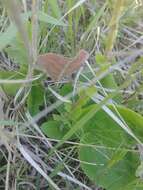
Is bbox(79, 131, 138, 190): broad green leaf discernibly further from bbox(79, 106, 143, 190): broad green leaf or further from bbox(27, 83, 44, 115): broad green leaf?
bbox(27, 83, 44, 115): broad green leaf

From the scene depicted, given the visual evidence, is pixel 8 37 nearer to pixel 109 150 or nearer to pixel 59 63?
pixel 59 63

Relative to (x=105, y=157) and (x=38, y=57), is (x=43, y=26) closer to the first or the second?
(x=38, y=57)

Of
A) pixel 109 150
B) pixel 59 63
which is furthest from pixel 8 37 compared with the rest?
pixel 109 150

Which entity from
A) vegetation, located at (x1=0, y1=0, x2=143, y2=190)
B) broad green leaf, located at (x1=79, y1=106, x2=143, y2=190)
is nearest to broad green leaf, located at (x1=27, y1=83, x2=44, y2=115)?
vegetation, located at (x1=0, y1=0, x2=143, y2=190)

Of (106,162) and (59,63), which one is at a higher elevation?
(59,63)

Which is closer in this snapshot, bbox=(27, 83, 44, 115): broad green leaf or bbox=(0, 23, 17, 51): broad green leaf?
bbox=(0, 23, 17, 51): broad green leaf

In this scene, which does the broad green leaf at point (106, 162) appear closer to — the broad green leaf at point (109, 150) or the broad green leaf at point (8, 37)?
the broad green leaf at point (109, 150)

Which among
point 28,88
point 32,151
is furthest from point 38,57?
point 32,151

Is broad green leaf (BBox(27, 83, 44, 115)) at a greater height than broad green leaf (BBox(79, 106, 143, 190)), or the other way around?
broad green leaf (BBox(27, 83, 44, 115))

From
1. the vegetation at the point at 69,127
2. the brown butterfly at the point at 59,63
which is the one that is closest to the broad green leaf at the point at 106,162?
the vegetation at the point at 69,127
